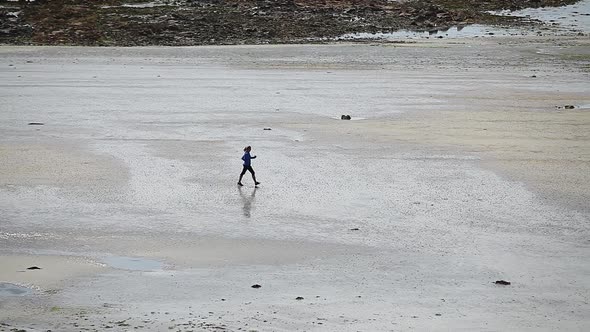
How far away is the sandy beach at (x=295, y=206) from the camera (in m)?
12.9

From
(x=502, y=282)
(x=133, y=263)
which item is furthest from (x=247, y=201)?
(x=502, y=282)

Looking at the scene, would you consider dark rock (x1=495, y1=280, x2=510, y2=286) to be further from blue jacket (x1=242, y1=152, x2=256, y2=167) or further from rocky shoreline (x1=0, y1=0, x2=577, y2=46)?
rocky shoreline (x1=0, y1=0, x2=577, y2=46)

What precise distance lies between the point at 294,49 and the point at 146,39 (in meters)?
7.21

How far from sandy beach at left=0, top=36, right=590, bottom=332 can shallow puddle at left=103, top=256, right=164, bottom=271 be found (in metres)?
0.06

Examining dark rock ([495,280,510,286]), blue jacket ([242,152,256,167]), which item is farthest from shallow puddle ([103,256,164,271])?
blue jacket ([242,152,256,167])

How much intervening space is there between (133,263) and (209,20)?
38.7 metres

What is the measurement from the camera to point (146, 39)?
49.2 metres

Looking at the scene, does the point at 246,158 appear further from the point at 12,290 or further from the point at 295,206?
the point at 12,290

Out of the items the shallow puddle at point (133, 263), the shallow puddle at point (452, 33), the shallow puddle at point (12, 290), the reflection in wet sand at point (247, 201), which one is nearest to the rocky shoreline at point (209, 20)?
the shallow puddle at point (452, 33)

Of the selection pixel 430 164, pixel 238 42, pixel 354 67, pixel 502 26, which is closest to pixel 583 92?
pixel 354 67

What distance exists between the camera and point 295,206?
18266 mm

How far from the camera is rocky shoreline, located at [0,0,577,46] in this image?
4947 cm

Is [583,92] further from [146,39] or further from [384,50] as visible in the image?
[146,39]

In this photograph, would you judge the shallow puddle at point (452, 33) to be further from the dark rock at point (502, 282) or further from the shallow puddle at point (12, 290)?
the shallow puddle at point (12, 290)
